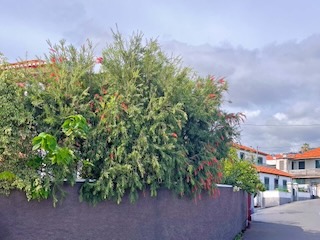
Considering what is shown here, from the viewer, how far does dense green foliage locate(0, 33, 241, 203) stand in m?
8.74

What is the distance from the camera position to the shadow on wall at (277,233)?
17625mm

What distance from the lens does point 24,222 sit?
8.38 metres

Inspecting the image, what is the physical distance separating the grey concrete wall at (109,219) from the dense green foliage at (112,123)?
0.31 metres

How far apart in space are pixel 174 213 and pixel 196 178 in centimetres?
107

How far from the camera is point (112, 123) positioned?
32.1ft

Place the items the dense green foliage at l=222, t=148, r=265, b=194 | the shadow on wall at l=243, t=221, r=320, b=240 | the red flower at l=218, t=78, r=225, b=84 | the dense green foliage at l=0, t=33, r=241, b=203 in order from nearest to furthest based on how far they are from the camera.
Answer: the dense green foliage at l=0, t=33, r=241, b=203 < the red flower at l=218, t=78, r=225, b=84 < the shadow on wall at l=243, t=221, r=320, b=240 < the dense green foliage at l=222, t=148, r=265, b=194

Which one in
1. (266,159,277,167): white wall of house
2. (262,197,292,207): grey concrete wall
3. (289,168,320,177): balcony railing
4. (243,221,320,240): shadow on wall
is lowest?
(243,221,320,240): shadow on wall

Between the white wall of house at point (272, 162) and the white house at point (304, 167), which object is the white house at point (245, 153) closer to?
the white house at point (304, 167)

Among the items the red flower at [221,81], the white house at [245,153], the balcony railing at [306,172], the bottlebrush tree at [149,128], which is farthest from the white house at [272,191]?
the bottlebrush tree at [149,128]

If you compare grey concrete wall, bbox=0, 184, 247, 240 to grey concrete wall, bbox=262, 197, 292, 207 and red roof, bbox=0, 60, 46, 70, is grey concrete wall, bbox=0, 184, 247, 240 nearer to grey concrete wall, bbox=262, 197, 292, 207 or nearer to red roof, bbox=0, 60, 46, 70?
red roof, bbox=0, 60, 46, 70

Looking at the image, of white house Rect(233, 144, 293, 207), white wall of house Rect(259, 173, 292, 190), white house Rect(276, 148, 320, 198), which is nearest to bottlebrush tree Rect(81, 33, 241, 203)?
white house Rect(233, 144, 293, 207)

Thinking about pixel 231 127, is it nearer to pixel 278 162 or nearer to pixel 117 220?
pixel 117 220

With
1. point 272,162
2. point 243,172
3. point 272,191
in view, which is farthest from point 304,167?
point 243,172

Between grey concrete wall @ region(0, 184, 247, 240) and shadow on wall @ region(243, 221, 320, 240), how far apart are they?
4.37 metres
